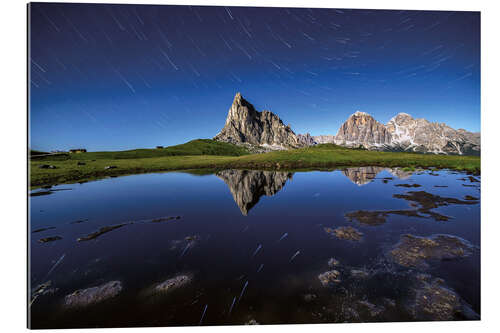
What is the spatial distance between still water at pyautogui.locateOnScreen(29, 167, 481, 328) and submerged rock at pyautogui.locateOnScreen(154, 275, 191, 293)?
13cm

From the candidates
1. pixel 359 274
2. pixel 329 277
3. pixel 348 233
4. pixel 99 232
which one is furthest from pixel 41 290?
pixel 348 233

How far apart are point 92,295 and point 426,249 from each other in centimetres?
1085

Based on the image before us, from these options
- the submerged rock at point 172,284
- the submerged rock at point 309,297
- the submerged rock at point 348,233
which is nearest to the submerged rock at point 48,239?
the submerged rock at point 172,284

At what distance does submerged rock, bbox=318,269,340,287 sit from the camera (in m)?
5.44

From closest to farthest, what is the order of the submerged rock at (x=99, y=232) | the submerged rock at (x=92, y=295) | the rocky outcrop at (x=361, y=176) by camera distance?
1. the submerged rock at (x=92, y=295)
2. the submerged rock at (x=99, y=232)
3. the rocky outcrop at (x=361, y=176)

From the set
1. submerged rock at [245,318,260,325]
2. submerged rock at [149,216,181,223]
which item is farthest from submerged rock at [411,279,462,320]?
submerged rock at [149,216,181,223]

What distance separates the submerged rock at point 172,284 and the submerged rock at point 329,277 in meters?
3.85

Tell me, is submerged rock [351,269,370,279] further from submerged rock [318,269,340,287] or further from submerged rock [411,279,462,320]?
submerged rock [411,279,462,320]

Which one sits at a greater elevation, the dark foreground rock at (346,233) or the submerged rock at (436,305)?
the dark foreground rock at (346,233)

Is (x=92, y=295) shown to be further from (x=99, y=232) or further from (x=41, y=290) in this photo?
(x=99, y=232)

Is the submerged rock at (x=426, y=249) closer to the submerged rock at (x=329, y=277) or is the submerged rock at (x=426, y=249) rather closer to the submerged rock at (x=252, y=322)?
the submerged rock at (x=329, y=277)

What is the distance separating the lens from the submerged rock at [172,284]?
5.25 m
